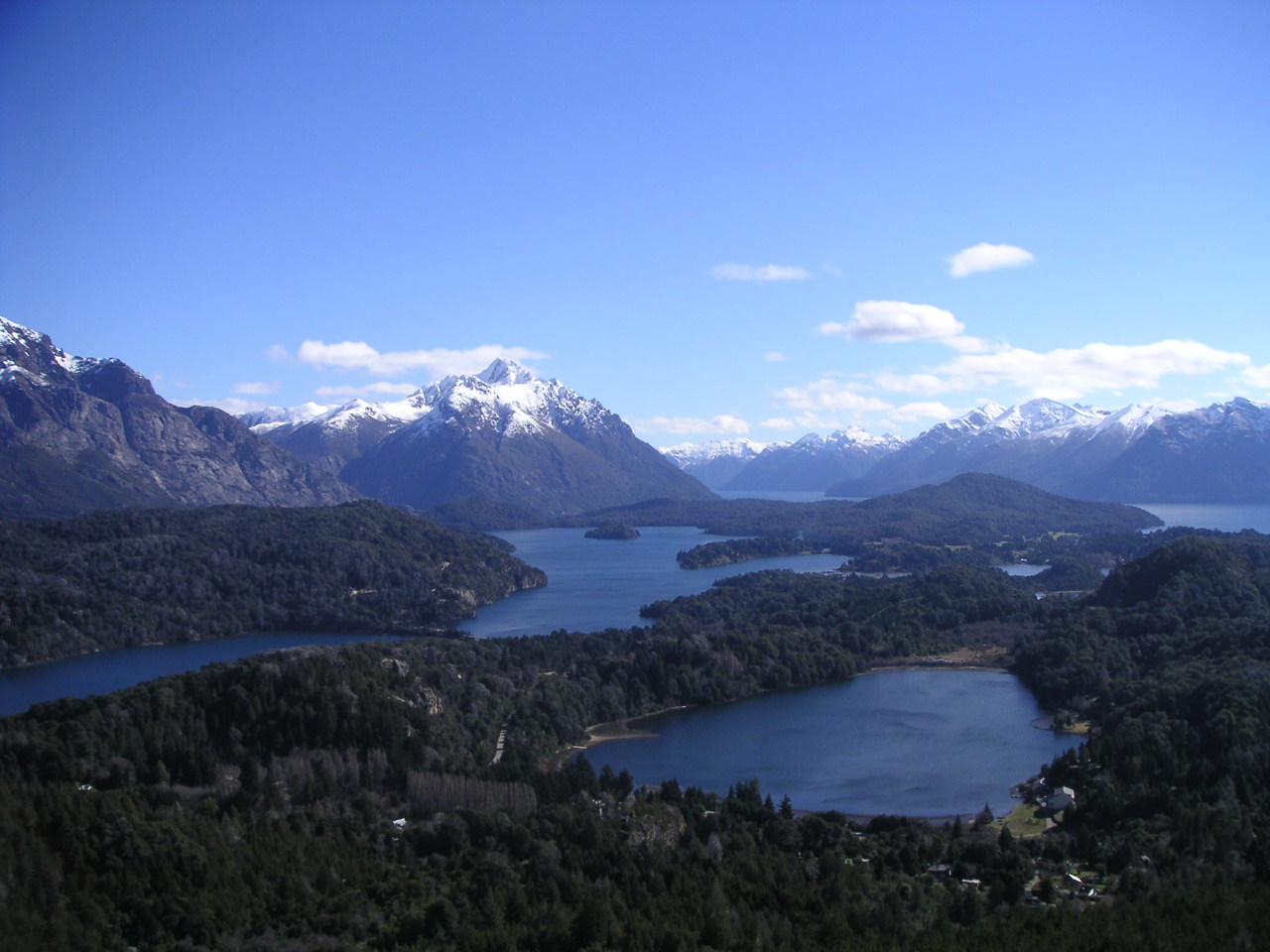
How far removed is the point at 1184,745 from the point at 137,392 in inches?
7469

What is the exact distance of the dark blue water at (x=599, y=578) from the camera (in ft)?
291

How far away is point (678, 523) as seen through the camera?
200m

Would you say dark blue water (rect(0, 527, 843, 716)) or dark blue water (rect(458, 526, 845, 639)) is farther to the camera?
dark blue water (rect(458, 526, 845, 639))

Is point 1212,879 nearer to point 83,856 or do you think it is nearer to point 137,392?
point 83,856

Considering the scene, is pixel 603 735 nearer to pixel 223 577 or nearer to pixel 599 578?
pixel 223 577

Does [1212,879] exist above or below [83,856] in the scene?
below

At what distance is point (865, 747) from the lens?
4997cm

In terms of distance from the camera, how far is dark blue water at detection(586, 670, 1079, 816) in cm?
4294

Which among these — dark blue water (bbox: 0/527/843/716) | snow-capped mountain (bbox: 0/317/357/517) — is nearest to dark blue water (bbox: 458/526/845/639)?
dark blue water (bbox: 0/527/843/716)

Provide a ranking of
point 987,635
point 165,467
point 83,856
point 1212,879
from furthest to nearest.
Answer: point 165,467 < point 987,635 < point 1212,879 < point 83,856

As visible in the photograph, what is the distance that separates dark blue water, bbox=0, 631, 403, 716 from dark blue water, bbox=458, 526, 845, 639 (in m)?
11.9

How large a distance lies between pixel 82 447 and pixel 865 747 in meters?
154

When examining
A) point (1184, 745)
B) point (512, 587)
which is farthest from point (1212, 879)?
point (512, 587)

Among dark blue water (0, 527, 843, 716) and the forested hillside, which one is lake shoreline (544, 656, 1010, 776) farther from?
the forested hillside
